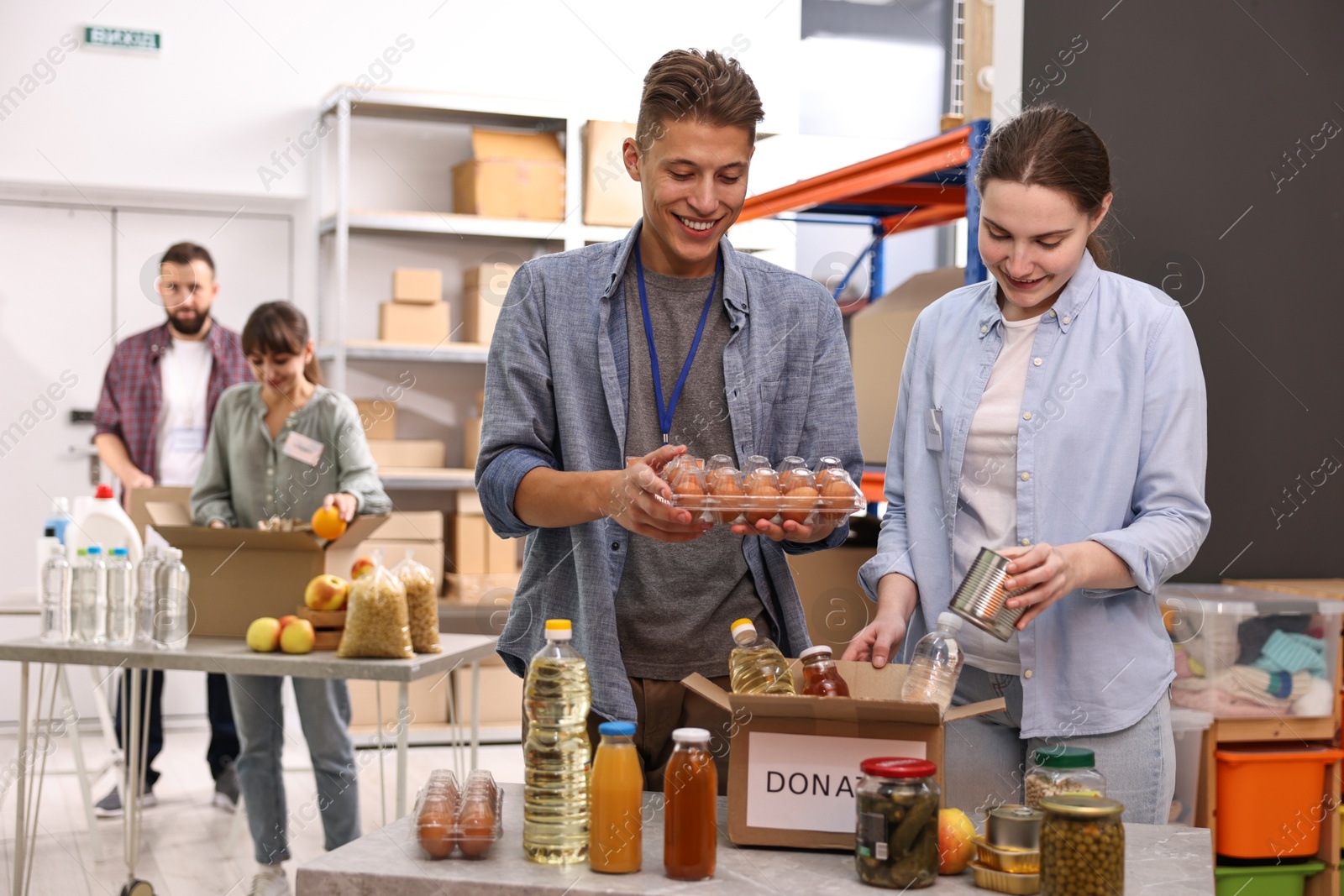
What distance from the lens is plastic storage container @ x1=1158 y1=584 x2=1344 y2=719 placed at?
306cm

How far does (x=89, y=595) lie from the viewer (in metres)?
3.37

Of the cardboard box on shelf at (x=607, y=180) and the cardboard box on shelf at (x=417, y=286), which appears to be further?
the cardboard box on shelf at (x=607, y=180)

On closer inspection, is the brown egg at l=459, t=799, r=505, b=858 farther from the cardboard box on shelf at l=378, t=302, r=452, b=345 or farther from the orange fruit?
the cardboard box on shelf at l=378, t=302, r=452, b=345

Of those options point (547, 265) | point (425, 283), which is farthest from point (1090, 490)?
point (425, 283)

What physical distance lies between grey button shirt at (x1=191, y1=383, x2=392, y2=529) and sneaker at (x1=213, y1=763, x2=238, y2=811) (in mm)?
1267

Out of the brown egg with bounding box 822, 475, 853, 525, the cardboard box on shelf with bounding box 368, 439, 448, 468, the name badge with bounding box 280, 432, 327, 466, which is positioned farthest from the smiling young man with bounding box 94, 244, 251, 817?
the brown egg with bounding box 822, 475, 853, 525

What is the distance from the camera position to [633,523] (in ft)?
5.45

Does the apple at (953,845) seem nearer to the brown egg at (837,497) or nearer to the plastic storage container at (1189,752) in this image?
the brown egg at (837,497)

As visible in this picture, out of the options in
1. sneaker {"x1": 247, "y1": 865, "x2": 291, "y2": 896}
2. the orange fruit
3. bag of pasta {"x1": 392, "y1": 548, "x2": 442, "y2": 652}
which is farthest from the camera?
sneaker {"x1": 247, "y1": 865, "x2": 291, "y2": 896}

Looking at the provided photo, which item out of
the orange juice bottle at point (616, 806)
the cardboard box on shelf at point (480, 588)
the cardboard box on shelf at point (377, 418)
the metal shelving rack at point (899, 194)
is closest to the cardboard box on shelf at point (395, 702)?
the cardboard box on shelf at point (480, 588)

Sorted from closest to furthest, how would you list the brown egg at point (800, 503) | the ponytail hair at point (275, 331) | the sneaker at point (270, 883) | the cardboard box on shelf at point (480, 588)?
the brown egg at point (800, 503) < the sneaker at point (270, 883) < the ponytail hair at point (275, 331) < the cardboard box on shelf at point (480, 588)

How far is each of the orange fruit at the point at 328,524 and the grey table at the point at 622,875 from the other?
188 cm

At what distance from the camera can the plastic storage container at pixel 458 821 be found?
1518mm

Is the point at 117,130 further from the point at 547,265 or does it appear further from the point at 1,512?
the point at 547,265
